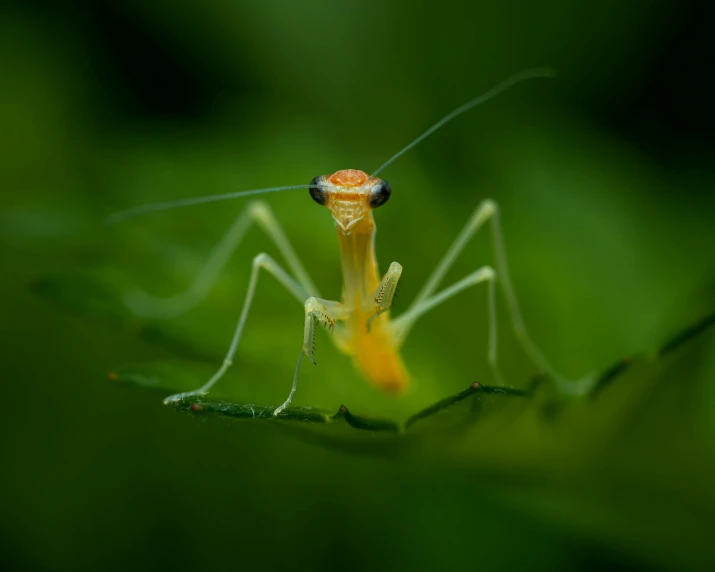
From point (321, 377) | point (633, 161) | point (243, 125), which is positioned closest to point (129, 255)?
point (321, 377)

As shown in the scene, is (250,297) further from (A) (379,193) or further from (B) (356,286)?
(A) (379,193)

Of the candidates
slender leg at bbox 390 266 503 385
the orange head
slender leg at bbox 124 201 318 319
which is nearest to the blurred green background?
slender leg at bbox 124 201 318 319

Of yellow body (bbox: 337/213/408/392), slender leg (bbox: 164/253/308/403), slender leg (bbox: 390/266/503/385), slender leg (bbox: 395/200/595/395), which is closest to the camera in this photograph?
slender leg (bbox: 164/253/308/403)

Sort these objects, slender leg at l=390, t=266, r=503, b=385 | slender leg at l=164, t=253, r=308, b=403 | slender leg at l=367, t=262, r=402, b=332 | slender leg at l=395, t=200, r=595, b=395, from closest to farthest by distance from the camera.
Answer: slender leg at l=164, t=253, r=308, b=403 < slender leg at l=367, t=262, r=402, b=332 < slender leg at l=390, t=266, r=503, b=385 < slender leg at l=395, t=200, r=595, b=395

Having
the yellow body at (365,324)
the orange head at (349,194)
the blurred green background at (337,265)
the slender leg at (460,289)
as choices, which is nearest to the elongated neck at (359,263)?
the yellow body at (365,324)

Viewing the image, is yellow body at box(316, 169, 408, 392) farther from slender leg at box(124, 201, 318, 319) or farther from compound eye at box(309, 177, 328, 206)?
slender leg at box(124, 201, 318, 319)

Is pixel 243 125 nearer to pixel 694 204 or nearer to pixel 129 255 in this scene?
pixel 129 255

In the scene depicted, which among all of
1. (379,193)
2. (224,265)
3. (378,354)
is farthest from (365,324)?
(224,265)
